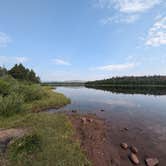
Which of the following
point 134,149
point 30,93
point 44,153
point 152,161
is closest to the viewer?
point 44,153

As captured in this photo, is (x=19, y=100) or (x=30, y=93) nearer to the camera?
(x=19, y=100)

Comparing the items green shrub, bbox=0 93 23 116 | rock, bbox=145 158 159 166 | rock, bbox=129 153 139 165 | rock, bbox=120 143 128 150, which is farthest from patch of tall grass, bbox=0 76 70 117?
rock, bbox=145 158 159 166

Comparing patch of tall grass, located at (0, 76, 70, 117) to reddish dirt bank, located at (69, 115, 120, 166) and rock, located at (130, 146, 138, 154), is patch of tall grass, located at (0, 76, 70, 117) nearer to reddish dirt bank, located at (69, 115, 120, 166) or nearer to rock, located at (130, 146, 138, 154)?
reddish dirt bank, located at (69, 115, 120, 166)

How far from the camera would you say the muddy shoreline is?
6.77m

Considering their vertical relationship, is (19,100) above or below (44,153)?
above

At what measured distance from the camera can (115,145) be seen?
8508mm


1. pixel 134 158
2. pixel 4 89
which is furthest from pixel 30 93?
pixel 134 158

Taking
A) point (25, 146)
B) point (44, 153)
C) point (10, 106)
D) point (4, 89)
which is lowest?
point (44, 153)

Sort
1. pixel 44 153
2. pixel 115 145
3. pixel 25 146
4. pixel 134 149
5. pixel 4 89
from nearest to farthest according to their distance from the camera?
pixel 44 153, pixel 25 146, pixel 134 149, pixel 115 145, pixel 4 89

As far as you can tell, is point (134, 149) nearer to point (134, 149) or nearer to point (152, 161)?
point (134, 149)

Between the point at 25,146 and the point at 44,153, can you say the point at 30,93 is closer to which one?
the point at 25,146

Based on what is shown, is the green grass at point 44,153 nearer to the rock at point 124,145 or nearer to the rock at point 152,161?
the rock at point 124,145

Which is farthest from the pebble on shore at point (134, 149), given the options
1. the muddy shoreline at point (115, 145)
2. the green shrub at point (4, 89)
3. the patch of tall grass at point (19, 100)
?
the green shrub at point (4, 89)

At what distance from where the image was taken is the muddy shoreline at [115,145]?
6.77 meters
